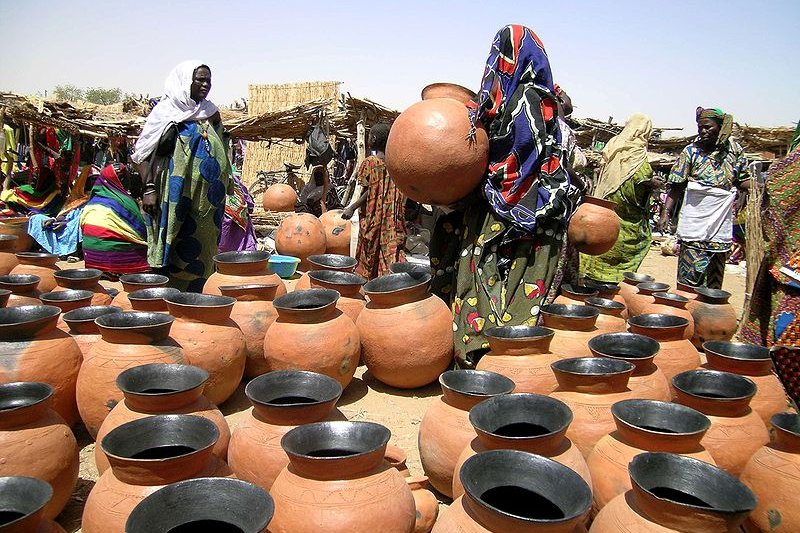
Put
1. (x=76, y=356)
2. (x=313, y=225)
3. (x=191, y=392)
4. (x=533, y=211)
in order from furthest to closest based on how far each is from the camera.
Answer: (x=313, y=225) → (x=533, y=211) → (x=76, y=356) → (x=191, y=392)

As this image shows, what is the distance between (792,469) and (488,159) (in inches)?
103

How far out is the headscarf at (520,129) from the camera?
3.98 m

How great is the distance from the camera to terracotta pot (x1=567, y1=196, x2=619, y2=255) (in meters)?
4.76

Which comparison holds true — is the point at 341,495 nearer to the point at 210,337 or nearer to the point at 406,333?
the point at 210,337

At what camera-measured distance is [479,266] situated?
4.25m

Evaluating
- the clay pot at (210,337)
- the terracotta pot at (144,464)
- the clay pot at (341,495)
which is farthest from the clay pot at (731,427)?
the clay pot at (210,337)

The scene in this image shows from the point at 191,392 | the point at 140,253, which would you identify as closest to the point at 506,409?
the point at 191,392

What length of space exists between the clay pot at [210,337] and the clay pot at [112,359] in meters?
0.36

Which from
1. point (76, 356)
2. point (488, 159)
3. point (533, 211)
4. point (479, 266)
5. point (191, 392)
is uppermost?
point (488, 159)

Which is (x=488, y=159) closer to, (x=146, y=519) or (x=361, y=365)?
(x=361, y=365)

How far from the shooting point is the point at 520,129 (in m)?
3.98

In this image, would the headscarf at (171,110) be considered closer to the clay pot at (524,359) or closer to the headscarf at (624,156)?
the clay pot at (524,359)

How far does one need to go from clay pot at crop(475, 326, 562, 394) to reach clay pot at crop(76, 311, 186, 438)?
1764 millimetres

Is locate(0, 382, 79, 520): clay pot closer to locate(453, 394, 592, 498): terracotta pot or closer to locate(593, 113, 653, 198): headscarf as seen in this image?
locate(453, 394, 592, 498): terracotta pot
